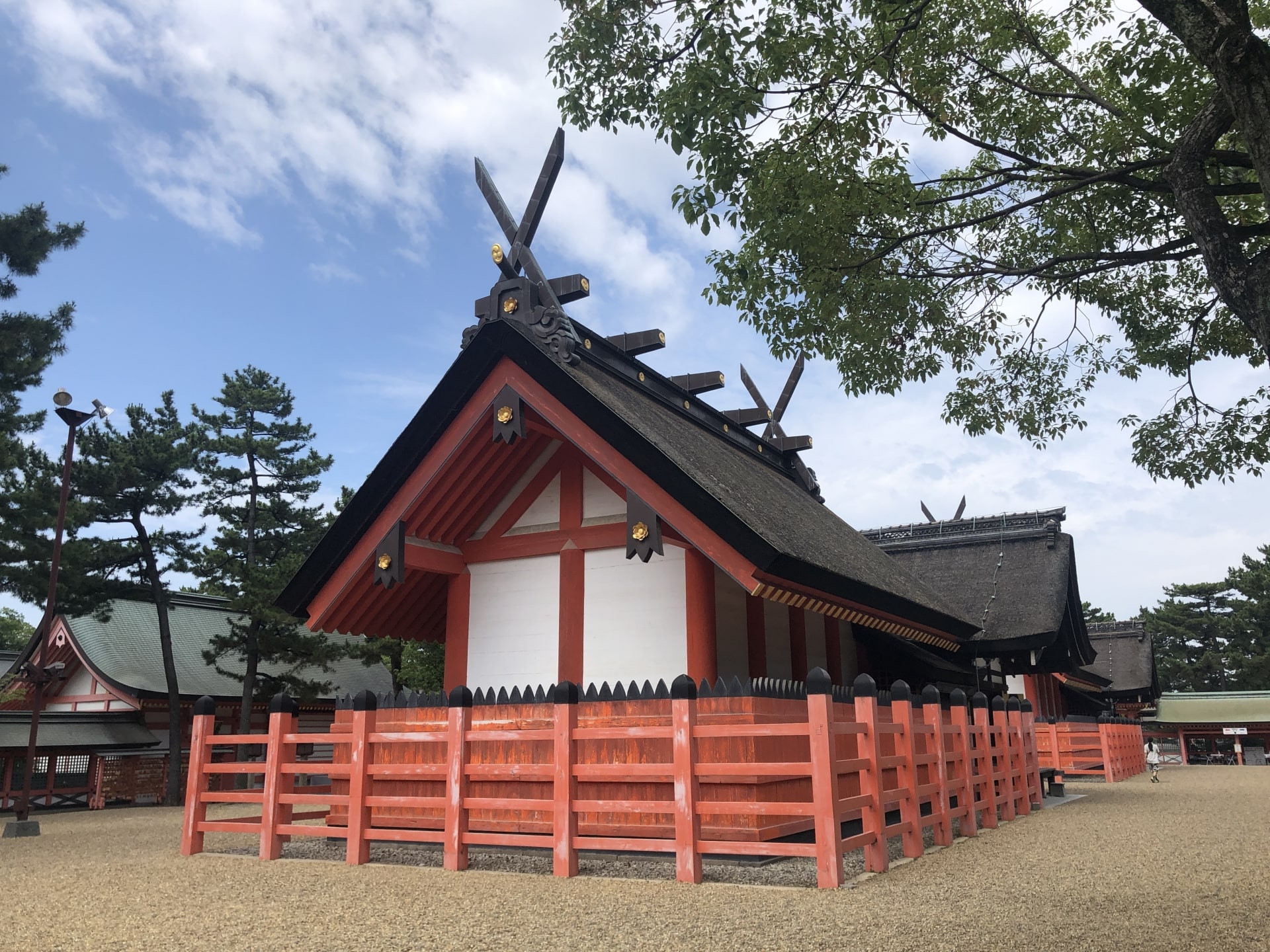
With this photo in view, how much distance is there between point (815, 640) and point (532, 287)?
6578 mm

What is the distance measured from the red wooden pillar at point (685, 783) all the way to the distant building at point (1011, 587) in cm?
1093

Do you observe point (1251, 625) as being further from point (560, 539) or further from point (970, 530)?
point (560, 539)

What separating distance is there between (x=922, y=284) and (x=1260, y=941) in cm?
574

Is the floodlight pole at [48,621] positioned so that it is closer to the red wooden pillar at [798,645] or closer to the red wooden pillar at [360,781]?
the red wooden pillar at [360,781]

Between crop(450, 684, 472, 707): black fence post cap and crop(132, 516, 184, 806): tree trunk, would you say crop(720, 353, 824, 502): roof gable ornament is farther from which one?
crop(132, 516, 184, 806): tree trunk

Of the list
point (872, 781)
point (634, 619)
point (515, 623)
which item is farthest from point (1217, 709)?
point (872, 781)

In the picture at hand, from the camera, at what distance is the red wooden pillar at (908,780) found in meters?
7.67

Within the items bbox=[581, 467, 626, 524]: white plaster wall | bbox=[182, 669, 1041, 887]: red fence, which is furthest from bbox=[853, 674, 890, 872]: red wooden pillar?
bbox=[581, 467, 626, 524]: white plaster wall

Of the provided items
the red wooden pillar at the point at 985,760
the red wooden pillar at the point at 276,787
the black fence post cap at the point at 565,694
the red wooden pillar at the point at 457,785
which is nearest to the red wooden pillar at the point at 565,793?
the black fence post cap at the point at 565,694

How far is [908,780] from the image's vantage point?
772 cm

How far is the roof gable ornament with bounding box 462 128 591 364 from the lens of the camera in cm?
1016

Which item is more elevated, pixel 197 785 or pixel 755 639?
pixel 755 639

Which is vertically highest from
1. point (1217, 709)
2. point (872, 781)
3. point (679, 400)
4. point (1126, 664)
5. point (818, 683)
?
point (679, 400)

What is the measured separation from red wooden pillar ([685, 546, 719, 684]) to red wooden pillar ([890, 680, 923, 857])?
207cm
